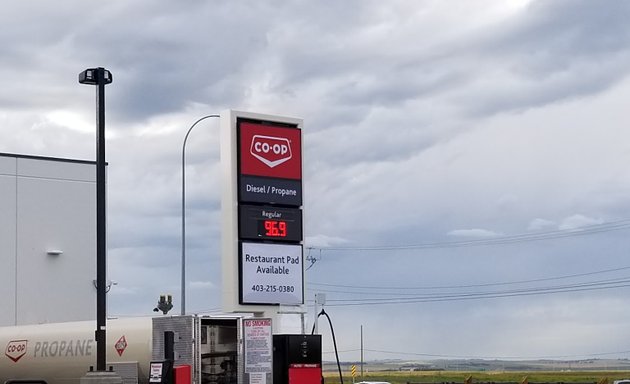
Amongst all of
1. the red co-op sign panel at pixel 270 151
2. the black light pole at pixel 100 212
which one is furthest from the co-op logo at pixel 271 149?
the black light pole at pixel 100 212

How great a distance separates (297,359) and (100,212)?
759cm

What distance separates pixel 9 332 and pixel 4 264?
10.6 m

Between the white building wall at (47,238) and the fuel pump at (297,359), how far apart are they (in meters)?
18.1

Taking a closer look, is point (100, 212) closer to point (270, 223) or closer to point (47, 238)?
point (270, 223)

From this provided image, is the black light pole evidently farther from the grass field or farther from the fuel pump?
the grass field

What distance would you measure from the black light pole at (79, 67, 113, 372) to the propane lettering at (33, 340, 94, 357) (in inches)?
237

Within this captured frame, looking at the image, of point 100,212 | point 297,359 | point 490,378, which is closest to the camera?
point 100,212

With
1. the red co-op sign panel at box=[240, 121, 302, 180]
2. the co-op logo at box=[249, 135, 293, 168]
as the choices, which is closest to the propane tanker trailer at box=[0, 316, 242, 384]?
the red co-op sign panel at box=[240, 121, 302, 180]

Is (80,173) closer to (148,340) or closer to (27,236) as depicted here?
(27,236)

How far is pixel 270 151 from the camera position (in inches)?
1233

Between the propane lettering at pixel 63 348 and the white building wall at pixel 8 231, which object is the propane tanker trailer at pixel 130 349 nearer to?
the propane lettering at pixel 63 348

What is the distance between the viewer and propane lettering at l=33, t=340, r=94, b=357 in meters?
31.1

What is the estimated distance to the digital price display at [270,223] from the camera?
100ft

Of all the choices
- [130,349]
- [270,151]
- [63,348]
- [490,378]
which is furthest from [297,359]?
[490,378]
